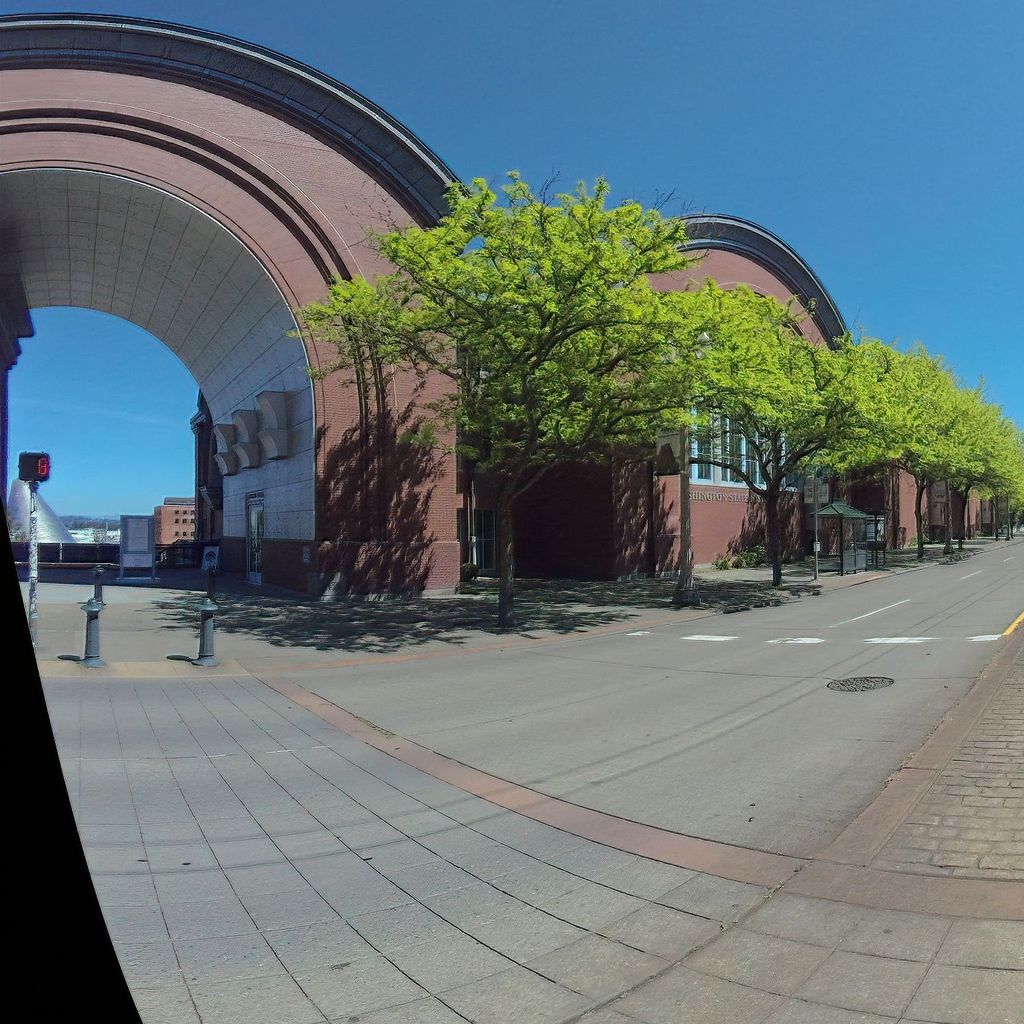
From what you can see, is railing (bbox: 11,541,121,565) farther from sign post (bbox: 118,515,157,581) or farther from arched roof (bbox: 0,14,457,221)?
arched roof (bbox: 0,14,457,221)

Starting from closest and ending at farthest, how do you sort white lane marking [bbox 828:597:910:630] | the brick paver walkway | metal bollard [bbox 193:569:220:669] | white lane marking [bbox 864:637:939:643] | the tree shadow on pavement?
1. the brick paver walkway
2. metal bollard [bbox 193:569:220:669]
3. white lane marking [bbox 864:637:939:643]
4. the tree shadow on pavement
5. white lane marking [bbox 828:597:910:630]

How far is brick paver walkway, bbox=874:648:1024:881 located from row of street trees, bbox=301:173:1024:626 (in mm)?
9173

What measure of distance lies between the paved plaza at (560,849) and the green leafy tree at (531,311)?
6906mm

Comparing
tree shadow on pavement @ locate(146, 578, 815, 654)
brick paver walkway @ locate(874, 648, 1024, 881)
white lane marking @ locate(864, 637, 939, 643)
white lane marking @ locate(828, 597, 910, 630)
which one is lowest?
tree shadow on pavement @ locate(146, 578, 815, 654)

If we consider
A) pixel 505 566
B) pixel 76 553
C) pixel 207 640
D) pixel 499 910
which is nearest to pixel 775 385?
A: pixel 505 566

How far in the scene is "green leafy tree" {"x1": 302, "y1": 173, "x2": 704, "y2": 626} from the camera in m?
12.8

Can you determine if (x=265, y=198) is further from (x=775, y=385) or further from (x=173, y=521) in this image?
(x=173, y=521)

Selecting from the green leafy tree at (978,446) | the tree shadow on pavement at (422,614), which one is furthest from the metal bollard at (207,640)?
the green leafy tree at (978,446)

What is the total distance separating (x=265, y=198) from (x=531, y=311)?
→ 1062 cm

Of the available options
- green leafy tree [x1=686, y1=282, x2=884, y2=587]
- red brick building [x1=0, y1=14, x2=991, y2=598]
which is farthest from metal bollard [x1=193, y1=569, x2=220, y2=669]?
green leafy tree [x1=686, y1=282, x2=884, y2=587]

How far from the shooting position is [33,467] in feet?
36.1

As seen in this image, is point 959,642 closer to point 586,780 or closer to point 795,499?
point 586,780

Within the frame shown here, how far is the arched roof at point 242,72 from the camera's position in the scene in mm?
18531

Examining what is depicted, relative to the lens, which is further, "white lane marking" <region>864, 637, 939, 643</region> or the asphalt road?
"white lane marking" <region>864, 637, 939, 643</region>
